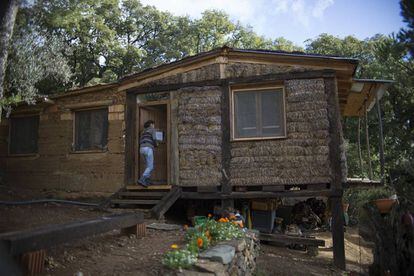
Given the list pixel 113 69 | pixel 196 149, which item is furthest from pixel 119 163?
pixel 113 69

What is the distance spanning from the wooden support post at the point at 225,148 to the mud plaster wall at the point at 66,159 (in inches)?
116

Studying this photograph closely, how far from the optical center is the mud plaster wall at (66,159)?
1066 cm

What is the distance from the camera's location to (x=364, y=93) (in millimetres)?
10922

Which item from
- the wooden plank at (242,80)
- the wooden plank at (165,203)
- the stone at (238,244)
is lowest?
the stone at (238,244)

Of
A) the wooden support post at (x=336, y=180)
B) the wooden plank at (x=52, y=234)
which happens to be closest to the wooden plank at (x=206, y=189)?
the wooden support post at (x=336, y=180)

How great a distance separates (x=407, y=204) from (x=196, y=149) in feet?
16.1

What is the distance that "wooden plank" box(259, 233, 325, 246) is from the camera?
9.51 metres

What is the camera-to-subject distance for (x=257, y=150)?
9375 millimetres

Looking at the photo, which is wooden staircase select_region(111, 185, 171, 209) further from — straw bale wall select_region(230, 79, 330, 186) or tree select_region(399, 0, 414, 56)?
tree select_region(399, 0, 414, 56)

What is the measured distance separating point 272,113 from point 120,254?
5.55 m

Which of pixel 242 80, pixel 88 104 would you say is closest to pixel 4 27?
pixel 88 104

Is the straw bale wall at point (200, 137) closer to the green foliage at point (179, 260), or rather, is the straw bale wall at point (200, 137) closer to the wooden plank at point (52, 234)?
the wooden plank at point (52, 234)

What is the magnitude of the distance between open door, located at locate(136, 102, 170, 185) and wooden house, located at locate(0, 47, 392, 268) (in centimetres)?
3

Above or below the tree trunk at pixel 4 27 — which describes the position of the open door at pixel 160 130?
below
